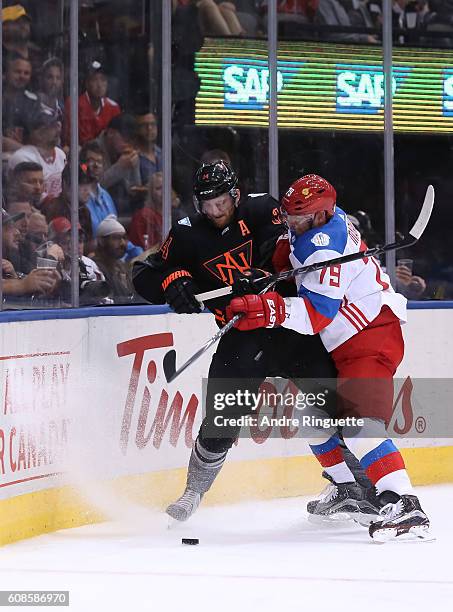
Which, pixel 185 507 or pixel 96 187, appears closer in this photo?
pixel 185 507

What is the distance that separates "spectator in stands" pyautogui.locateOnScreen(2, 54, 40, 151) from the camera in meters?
4.87

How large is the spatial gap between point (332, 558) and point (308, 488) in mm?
1438

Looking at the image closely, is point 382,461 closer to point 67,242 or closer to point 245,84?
point 67,242

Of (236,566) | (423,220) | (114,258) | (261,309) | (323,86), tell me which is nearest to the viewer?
(236,566)

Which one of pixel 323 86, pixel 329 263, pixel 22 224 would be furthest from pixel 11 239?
pixel 323 86

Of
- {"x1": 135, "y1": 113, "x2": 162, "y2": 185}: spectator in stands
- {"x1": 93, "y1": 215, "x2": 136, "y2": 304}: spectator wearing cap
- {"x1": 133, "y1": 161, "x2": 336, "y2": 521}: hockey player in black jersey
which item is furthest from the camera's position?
{"x1": 135, "y1": 113, "x2": 162, "y2": 185}: spectator in stands

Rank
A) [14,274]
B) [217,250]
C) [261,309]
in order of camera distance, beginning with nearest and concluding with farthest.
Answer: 1. [261,309]
2. [217,250]
3. [14,274]

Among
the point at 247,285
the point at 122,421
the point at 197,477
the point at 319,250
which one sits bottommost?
the point at 197,477

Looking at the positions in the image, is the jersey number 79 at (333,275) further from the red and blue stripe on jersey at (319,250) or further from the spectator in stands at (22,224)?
the spectator in stands at (22,224)

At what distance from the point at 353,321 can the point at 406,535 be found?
705 mm

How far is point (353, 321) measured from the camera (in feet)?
15.0

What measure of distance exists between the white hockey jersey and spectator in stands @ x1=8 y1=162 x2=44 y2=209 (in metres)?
1.01

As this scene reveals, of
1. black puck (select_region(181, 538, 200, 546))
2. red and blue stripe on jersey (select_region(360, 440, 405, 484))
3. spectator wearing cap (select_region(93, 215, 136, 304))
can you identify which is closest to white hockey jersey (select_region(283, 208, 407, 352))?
red and blue stripe on jersey (select_region(360, 440, 405, 484))

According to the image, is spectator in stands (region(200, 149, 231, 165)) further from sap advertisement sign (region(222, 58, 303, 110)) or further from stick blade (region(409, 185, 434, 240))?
stick blade (region(409, 185, 434, 240))
